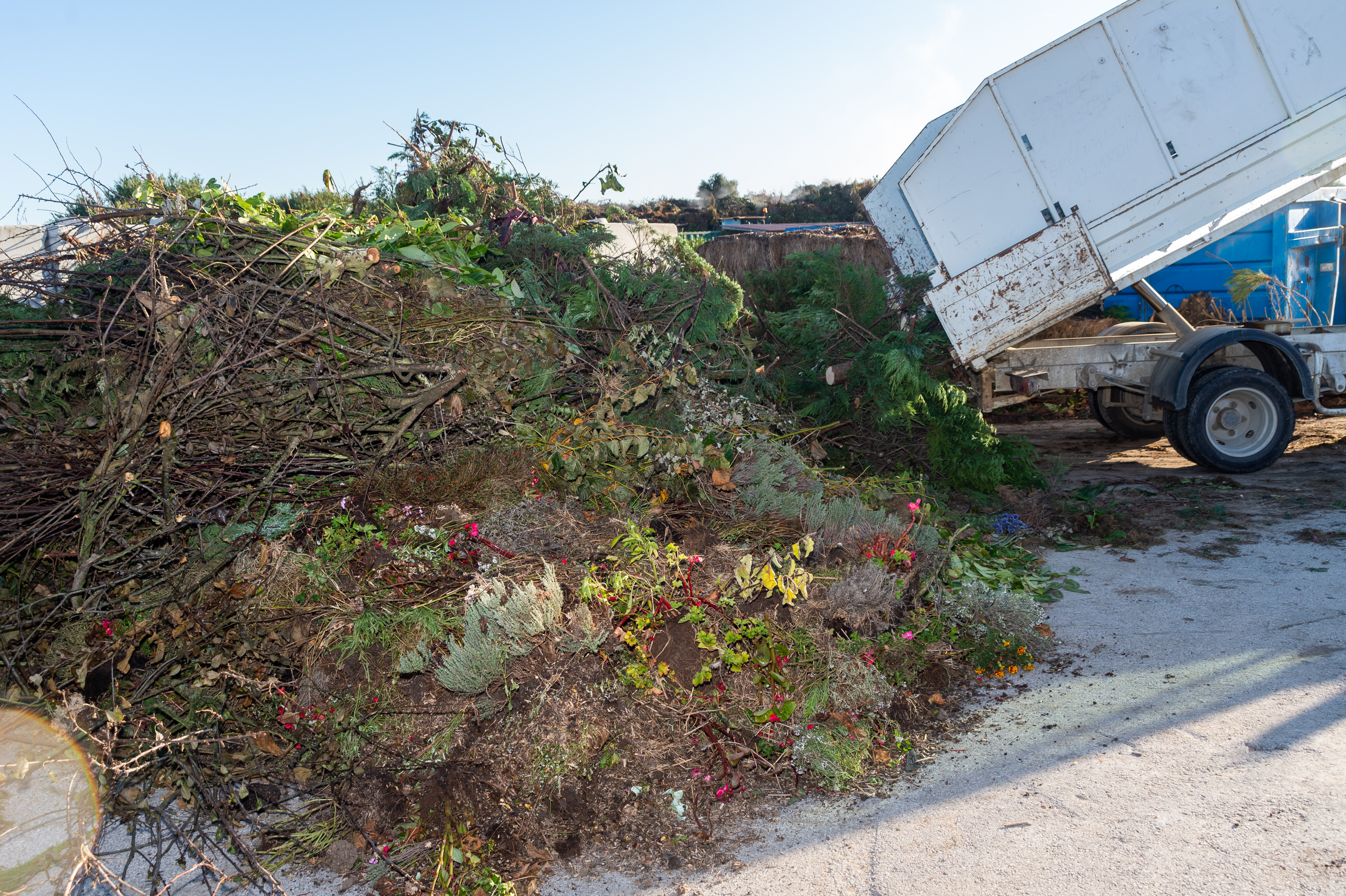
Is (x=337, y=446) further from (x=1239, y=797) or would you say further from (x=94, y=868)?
(x=1239, y=797)

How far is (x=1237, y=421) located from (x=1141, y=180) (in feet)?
7.82

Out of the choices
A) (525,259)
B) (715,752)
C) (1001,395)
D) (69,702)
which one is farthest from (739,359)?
(69,702)

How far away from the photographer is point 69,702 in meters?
3.10

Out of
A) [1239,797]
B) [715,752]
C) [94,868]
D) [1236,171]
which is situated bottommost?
[1239,797]

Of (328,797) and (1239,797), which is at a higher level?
(328,797)

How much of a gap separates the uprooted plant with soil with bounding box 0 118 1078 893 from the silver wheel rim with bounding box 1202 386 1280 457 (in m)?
2.92

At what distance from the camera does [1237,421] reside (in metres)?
7.00

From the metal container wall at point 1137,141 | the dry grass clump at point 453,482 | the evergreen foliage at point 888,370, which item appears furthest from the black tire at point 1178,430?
the dry grass clump at point 453,482

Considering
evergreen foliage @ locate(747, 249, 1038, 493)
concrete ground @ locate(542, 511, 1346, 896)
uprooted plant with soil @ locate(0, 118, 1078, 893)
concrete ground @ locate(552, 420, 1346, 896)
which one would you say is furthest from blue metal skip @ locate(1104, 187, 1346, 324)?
concrete ground @ locate(542, 511, 1346, 896)

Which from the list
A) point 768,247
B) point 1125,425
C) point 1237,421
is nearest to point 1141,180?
point 1237,421

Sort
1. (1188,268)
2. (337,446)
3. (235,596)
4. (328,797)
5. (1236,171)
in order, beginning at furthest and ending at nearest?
(1188,268) < (1236,171) < (337,446) < (235,596) < (328,797)

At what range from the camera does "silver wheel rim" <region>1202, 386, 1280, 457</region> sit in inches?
269

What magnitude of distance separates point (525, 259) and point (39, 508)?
3.18 m

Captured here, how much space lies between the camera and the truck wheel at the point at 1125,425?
857 centimetres
